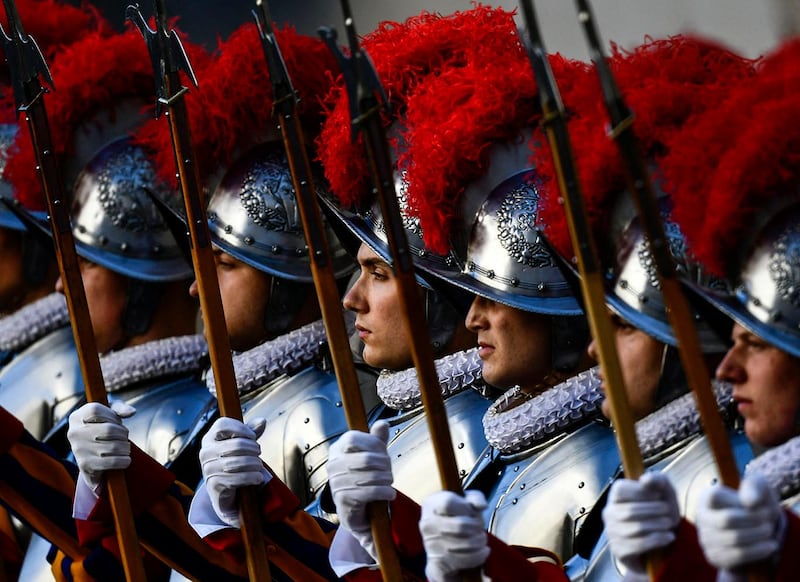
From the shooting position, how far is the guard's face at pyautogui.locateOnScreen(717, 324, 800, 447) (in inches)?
154

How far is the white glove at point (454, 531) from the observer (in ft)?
12.5

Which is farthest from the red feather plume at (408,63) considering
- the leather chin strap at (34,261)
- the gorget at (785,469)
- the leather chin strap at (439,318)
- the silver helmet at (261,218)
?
the leather chin strap at (34,261)

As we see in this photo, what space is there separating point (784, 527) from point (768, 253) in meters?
0.69

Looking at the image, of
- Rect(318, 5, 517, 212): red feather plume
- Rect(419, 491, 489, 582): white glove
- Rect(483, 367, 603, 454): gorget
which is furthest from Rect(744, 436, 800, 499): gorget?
Rect(318, 5, 517, 212): red feather plume

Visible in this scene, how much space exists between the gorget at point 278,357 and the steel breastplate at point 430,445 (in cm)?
56

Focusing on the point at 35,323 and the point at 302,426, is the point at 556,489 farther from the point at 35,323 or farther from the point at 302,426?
the point at 35,323

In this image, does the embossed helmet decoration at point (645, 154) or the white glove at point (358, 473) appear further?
the embossed helmet decoration at point (645, 154)

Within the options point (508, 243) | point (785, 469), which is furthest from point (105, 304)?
point (785, 469)

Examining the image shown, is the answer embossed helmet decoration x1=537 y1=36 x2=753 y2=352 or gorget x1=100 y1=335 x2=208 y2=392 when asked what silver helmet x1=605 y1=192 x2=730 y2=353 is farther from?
gorget x1=100 y1=335 x2=208 y2=392

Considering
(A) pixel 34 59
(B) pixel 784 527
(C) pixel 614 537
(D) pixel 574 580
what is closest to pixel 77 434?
(A) pixel 34 59

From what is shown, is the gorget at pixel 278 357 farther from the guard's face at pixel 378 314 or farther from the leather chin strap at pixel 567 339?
the leather chin strap at pixel 567 339

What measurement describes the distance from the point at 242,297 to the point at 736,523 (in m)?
2.87

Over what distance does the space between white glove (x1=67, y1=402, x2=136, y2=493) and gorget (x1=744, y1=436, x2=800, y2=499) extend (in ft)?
5.33

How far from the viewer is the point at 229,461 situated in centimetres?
443
